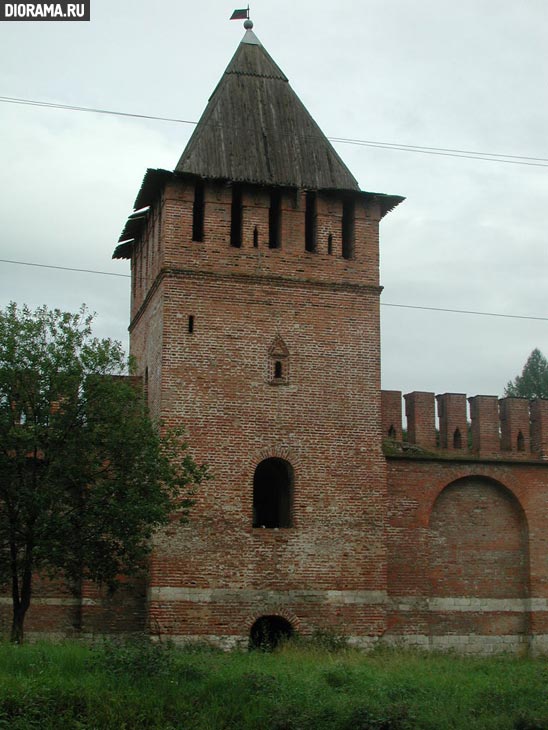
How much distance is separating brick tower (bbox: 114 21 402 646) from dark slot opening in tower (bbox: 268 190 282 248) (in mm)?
34

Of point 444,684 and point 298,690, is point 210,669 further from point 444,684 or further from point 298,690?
point 444,684

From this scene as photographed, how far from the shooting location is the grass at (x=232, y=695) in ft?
45.0

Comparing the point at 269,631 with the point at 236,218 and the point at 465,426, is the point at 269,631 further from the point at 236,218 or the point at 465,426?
the point at 236,218

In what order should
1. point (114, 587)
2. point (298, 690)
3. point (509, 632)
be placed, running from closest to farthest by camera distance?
point (298, 690) < point (114, 587) < point (509, 632)

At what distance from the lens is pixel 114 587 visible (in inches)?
699

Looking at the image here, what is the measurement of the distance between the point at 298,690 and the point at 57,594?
739 cm

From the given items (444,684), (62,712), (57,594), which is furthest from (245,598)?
(62,712)

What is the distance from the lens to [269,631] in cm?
2042

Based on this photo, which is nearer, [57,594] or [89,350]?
[89,350]

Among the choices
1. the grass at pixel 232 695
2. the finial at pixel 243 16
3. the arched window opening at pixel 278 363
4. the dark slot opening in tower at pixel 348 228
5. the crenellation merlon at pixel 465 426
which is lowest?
the grass at pixel 232 695

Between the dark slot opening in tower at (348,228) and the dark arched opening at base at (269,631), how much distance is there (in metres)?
7.50

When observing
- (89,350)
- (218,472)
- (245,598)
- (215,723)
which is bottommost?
(215,723)

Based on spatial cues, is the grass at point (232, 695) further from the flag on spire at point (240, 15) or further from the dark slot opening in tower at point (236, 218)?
the flag on spire at point (240, 15)

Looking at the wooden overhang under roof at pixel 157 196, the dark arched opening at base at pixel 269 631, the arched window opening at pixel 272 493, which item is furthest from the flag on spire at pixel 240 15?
the dark arched opening at base at pixel 269 631
